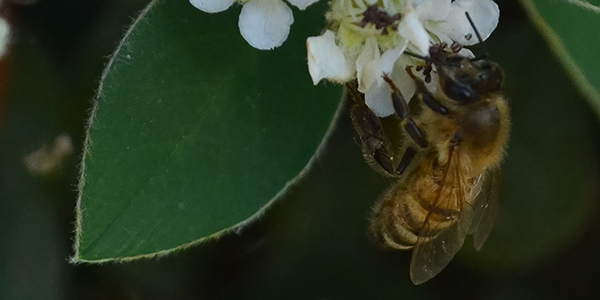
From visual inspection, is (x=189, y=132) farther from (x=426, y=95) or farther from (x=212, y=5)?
(x=426, y=95)

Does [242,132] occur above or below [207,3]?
below

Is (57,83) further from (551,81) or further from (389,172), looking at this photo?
(551,81)

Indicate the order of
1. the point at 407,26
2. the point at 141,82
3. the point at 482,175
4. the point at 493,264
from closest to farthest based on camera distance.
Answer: the point at 407,26, the point at 141,82, the point at 482,175, the point at 493,264

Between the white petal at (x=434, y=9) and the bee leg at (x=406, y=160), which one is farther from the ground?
the white petal at (x=434, y=9)

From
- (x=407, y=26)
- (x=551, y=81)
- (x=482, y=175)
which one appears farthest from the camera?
(x=551, y=81)

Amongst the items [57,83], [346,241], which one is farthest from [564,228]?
[57,83]

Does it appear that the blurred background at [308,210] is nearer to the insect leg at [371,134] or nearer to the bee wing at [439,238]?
the insect leg at [371,134]

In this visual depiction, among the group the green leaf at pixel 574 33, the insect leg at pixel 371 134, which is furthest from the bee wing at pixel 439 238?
the green leaf at pixel 574 33

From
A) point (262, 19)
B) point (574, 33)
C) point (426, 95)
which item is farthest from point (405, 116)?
point (574, 33)
